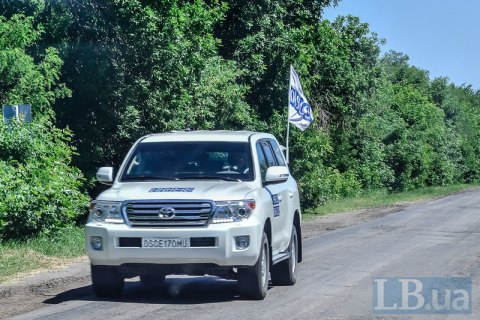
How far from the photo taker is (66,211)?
59.7ft

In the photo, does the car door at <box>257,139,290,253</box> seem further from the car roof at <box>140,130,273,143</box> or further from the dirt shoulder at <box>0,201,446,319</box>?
the dirt shoulder at <box>0,201,446,319</box>

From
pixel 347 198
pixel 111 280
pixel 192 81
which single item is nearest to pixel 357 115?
pixel 347 198

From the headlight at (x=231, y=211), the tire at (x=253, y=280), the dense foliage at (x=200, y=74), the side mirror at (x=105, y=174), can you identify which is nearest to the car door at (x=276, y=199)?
the tire at (x=253, y=280)

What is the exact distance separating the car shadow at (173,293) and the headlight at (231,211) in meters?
0.97

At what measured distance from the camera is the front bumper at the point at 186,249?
34.9 feet

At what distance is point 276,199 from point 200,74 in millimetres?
12750

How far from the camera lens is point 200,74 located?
80.6 feet

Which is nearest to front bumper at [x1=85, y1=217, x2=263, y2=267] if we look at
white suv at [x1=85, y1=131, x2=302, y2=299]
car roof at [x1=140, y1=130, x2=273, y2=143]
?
white suv at [x1=85, y1=131, x2=302, y2=299]

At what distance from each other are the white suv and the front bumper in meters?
0.01

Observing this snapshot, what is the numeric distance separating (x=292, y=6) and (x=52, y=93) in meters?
17.5

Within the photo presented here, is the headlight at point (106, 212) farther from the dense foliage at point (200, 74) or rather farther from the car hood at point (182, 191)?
the dense foliage at point (200, 74)

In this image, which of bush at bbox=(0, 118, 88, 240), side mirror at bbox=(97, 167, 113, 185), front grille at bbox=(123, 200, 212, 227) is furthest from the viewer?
bush at bbox=(0, 118, 88, 240)

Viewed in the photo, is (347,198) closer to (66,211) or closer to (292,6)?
(292,6)

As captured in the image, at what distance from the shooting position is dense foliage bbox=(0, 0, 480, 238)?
2280 cm
